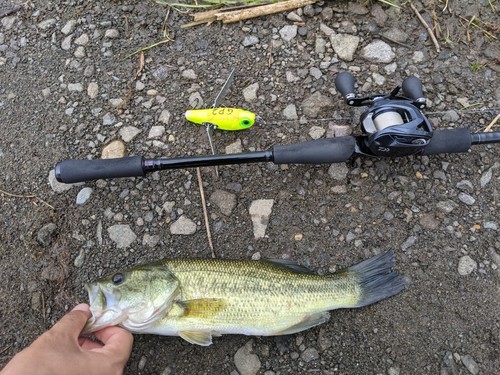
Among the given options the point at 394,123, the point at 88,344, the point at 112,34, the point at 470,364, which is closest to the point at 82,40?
the point at 112,34

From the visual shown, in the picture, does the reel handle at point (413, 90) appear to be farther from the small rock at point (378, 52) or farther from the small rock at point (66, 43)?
the small rock at point (66, 43)

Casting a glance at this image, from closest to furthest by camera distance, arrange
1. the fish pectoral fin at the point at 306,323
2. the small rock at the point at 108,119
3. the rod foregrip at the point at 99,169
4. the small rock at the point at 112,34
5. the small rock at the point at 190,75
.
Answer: the fish pectoral fin at the point at 306,323, the rod foregrip at the point at 99,169, the small rock at the point at 108,119, the small rock at the point at 190,75, the small rock at the point at 112,34

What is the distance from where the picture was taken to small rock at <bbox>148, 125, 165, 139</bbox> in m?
3.89

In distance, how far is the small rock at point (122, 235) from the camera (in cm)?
361

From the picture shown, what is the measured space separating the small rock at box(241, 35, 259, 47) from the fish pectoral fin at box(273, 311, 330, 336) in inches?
97.9

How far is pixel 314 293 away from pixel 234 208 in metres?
0.97

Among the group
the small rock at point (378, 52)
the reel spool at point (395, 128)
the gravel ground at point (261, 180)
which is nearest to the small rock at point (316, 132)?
the gravel ground at point (261, 180)

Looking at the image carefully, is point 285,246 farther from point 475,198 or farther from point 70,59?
point 70,59

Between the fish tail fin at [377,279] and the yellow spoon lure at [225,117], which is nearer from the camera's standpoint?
the fish tail fin at [377,279]

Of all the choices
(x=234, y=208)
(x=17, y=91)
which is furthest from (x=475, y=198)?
(x=17, y=91)

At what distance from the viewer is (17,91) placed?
417cm

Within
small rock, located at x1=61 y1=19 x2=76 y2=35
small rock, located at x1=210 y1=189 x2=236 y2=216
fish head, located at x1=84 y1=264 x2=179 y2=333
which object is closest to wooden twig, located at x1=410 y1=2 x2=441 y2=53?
small rock, located at x1=210 y1=189 x2=236 y2=216

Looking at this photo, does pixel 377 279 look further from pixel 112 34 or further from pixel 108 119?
pixel 112 34

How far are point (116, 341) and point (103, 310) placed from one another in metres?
0.23
